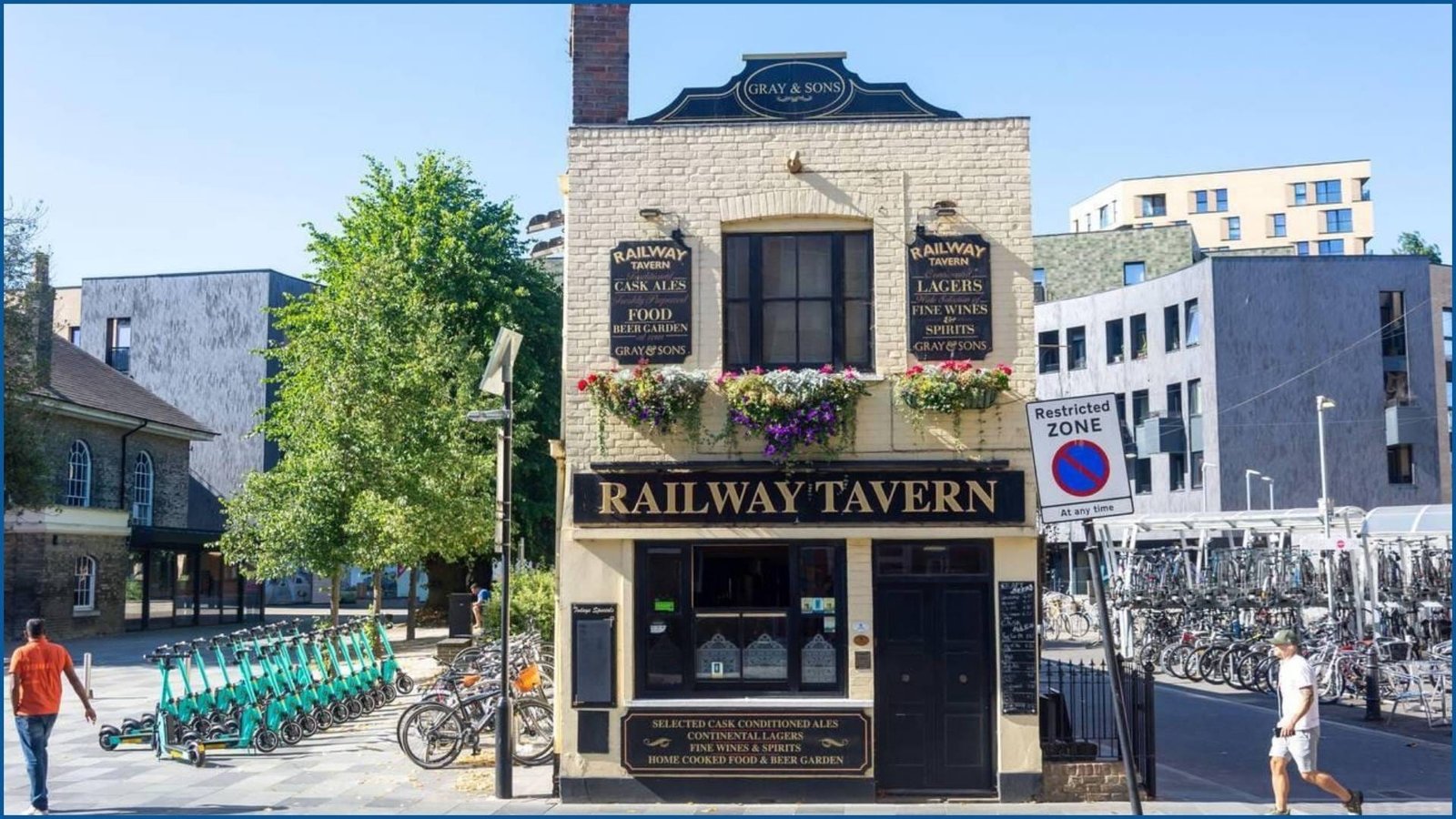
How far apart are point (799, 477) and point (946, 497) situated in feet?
4.61

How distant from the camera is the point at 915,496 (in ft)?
41.9

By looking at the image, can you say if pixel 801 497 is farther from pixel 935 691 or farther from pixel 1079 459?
pixel 1079 459

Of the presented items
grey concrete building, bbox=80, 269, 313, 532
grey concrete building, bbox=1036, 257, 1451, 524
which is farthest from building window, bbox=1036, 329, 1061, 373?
grey concrete building, bbox=80, 269, 313, 532

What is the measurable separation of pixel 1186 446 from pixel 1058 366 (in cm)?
818

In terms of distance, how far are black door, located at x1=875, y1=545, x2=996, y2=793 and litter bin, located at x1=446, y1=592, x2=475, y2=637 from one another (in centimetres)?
1309

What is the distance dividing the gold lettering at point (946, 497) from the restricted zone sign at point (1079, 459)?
422 cm

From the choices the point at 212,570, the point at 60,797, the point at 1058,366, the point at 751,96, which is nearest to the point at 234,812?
the point at 60,797

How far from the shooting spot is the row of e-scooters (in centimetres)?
1592

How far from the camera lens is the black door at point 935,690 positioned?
12.7 meters

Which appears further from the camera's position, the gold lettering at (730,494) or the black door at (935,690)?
the gold lettering at (730,494)

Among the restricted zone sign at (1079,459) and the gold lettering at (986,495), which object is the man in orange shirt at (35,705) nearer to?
the gold lettering at (986,495)

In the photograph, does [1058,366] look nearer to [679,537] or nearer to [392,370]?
[392,370]

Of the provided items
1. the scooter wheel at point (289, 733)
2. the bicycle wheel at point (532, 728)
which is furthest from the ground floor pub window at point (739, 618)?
the scooter wheel at point (289, 733)

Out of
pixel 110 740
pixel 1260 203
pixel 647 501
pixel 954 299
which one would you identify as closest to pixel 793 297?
pixel 954 299
